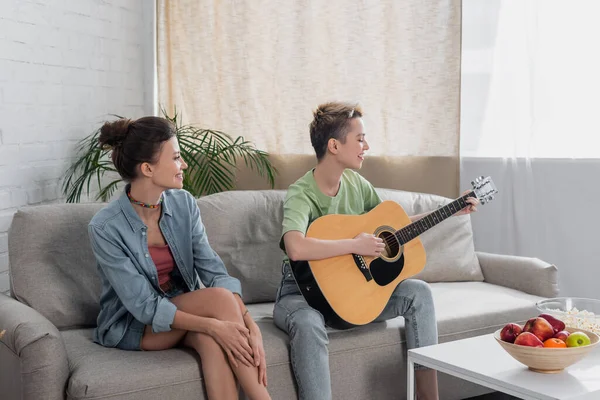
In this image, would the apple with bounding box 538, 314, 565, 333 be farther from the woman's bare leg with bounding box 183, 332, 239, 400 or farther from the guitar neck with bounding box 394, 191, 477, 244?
the woman's bare leg with bounding box 183, 332, 239, 400

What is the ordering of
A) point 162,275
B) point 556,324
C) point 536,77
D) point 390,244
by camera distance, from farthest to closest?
point 536,77, point 390,244, point 162,275, point 556,324

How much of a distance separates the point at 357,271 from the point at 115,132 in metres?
0.87

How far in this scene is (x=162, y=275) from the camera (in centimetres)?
236

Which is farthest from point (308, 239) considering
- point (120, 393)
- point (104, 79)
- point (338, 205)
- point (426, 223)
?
point (104, 79)

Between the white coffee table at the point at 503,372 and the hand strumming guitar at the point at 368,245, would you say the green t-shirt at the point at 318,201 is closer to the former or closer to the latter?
the hand strumming guitar at the point at 368,245

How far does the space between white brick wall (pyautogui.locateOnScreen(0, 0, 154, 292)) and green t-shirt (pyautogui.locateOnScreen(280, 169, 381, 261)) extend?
1259 mm

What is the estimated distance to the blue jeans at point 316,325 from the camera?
223cm

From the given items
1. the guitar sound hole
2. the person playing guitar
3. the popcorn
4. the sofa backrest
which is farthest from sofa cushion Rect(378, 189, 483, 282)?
the popcorn

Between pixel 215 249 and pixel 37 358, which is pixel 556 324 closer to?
pixel 215 249

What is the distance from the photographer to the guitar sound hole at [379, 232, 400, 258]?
2.53 metres

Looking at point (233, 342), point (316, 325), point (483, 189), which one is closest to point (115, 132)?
point (233, 342)

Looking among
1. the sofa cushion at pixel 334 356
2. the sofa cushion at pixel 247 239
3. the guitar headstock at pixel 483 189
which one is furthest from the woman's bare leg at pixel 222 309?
the guitar headstock at pixel 483 189

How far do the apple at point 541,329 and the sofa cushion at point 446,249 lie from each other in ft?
3.79

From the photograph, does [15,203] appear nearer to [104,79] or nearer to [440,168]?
[104,79]
